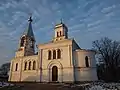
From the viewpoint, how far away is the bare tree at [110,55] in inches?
1364

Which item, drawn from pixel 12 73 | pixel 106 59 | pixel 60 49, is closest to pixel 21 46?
pixel 12 73

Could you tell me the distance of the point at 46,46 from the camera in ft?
95.1

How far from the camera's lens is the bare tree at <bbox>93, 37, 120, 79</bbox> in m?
34.6

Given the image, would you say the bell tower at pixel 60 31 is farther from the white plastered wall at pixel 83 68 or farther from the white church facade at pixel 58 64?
the white plastered wall at pixel 83 68

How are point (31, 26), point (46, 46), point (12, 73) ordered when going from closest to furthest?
point (46, 46) → point (12, 73) → point (31, 26)

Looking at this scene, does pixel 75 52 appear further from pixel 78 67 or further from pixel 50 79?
pixel 50 79

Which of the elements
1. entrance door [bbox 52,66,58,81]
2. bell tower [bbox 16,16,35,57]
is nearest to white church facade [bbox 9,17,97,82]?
entrance door [bbox 52,66,58,81]

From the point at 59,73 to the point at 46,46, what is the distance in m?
6.70

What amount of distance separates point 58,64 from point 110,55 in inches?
629

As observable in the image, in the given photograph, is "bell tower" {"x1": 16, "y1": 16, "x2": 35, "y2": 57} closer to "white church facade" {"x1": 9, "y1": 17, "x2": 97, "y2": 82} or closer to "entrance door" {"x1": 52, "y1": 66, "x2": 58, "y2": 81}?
"white church facade" {"x1": 9, "y1": 17, "x2": 97, "y2": 82}

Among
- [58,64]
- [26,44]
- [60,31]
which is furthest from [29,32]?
[58,64]

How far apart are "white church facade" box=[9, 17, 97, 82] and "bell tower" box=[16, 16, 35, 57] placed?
75.2 inches

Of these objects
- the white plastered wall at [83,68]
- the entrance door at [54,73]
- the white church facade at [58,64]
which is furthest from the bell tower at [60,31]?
the entrance door at [54,73]

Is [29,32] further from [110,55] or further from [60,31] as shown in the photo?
[110,55]
